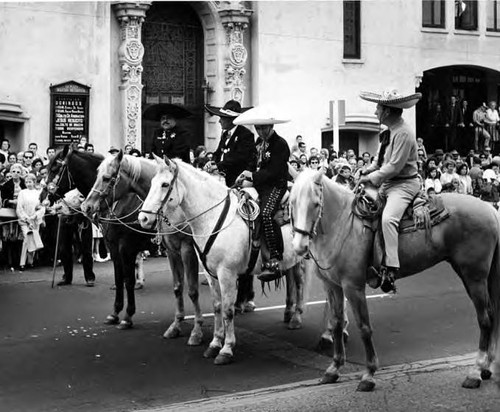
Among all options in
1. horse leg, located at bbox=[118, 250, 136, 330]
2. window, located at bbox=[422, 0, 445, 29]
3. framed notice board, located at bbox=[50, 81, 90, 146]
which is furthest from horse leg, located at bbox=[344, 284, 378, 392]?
window, located at bbox=[422, 0, 445, 29]

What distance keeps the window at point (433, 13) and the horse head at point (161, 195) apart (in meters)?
21.5

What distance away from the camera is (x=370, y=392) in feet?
30.3

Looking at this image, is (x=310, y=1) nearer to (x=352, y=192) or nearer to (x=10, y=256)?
(x=10, y=256)

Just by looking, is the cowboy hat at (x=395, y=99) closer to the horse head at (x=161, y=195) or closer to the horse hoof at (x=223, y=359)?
the horse head at (x=161, y=195)

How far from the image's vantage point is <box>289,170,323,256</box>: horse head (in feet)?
30.6

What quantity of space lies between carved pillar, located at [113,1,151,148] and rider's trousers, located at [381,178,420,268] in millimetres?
14898

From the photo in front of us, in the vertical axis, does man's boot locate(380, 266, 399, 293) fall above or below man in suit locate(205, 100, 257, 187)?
below

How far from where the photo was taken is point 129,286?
12.6 m

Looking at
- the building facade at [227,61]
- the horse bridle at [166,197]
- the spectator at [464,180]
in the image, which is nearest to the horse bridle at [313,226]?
the horse bridle at [166,197]

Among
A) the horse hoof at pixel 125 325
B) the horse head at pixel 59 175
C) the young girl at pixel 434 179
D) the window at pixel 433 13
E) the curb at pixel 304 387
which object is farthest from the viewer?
the window at pixel 433 13

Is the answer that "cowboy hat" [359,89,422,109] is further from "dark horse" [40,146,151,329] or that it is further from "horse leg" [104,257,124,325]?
"horse leg" [104,257,124,325]

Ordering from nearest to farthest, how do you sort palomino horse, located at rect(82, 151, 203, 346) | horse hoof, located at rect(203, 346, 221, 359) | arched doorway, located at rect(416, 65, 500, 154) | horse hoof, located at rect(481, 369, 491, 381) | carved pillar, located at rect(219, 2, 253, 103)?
horse hoof, located at rect(481, 369, 491, 381)
horse hoof, located at rect(203, 346, 221, 359)
palomino horse, located at rect(82, 151, 203, 346)
carved pillar, located at rect(219, 2, 253, 103)
arched doorway, located at rect(416, 65, 500, 154)

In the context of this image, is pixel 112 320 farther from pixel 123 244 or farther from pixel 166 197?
pixel 166 197

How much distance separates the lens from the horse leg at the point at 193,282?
11.6m
